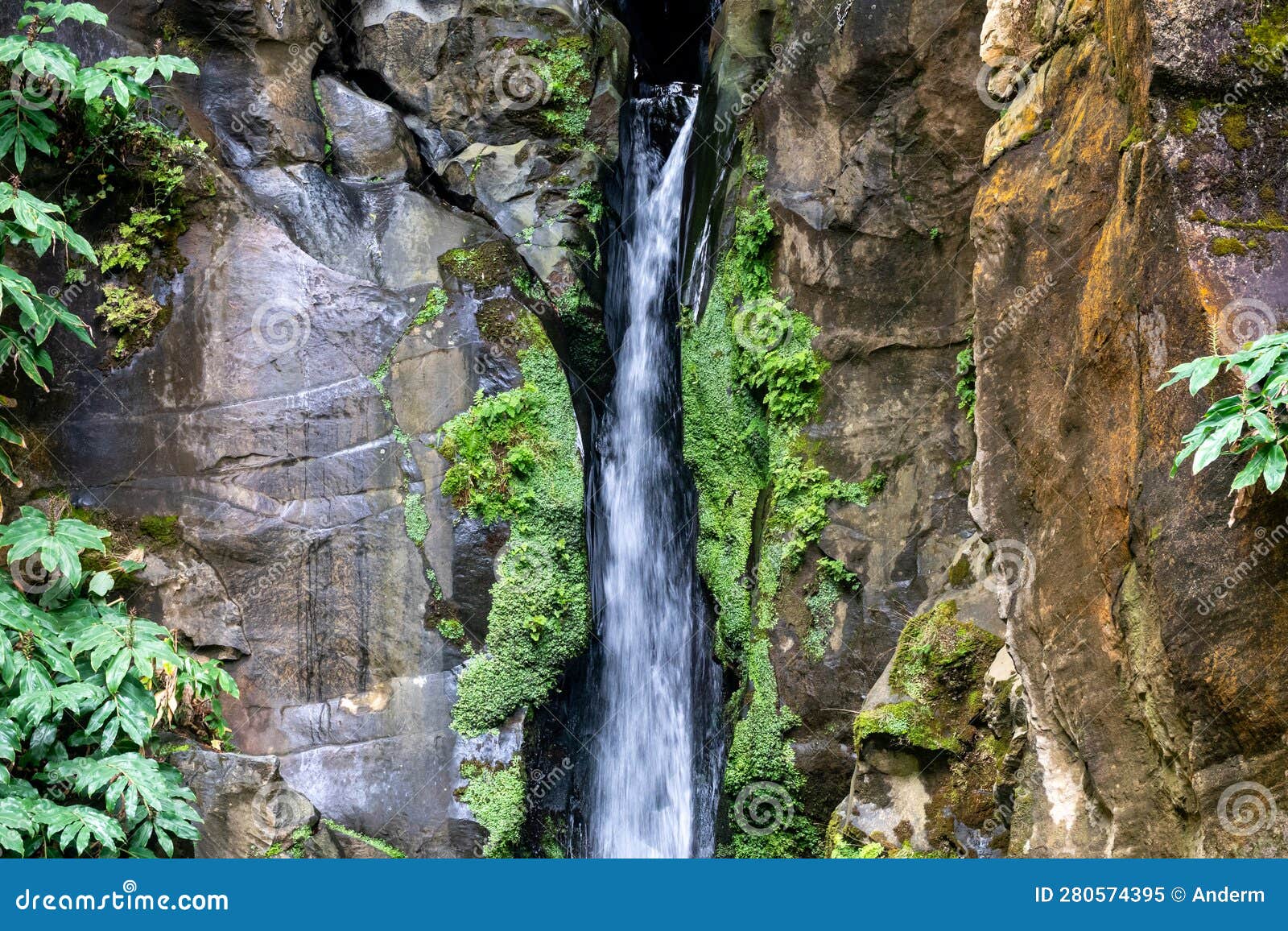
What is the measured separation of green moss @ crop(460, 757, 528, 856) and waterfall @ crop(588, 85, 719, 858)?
1.23m

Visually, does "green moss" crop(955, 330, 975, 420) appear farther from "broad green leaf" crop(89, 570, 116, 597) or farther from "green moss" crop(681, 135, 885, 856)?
"broad green leaf" crop(89, 570, 116, 597)

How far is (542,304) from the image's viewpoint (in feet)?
31.4

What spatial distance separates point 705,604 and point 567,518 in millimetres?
1886

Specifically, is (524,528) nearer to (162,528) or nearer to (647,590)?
(647,590)

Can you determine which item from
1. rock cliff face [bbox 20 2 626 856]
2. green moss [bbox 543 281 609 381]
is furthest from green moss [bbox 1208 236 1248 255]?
green moss [bbox 543 281 609 381]

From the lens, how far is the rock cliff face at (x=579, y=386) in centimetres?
518

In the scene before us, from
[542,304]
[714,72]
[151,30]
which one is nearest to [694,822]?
[542,304]

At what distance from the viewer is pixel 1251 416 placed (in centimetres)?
365

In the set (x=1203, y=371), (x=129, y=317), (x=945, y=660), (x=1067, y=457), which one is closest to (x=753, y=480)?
(x=945, y=660)

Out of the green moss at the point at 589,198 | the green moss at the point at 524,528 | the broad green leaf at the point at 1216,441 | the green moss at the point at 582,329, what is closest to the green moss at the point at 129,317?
the green moss at the point at 524,528

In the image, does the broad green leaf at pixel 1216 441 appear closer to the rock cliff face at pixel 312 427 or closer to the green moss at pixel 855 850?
the green moss at pixel 855 850

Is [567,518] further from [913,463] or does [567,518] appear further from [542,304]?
[913,463]

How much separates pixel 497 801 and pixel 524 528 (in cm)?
202

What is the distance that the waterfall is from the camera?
966 centimetres
